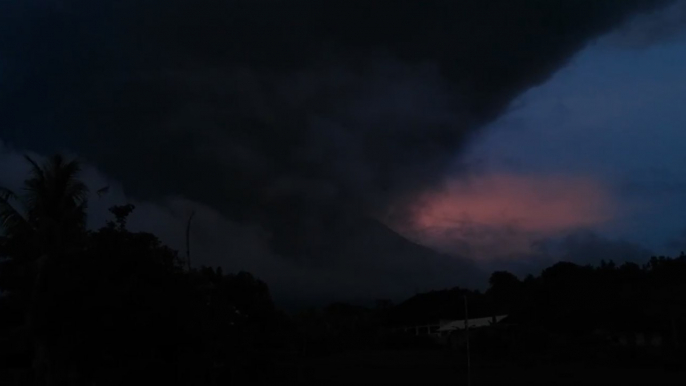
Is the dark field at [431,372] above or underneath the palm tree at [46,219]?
underneath

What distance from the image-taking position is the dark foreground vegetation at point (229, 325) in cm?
2066

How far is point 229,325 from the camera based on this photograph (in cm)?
3002

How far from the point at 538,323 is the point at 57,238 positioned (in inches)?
1805

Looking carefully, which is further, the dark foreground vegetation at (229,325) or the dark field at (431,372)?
the dark field at (431,372)

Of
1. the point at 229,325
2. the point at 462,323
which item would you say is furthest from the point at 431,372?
the point at 462,323

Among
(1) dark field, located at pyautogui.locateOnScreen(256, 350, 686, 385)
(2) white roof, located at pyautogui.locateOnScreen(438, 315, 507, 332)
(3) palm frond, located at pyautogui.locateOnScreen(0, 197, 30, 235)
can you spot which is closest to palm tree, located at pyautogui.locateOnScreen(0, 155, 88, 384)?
(3) palm frond, located at pyautogui.locateOnScreen(0, 197, 30, 235)

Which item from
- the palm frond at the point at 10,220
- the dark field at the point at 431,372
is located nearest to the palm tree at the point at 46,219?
the palm frond at the point at 10,220

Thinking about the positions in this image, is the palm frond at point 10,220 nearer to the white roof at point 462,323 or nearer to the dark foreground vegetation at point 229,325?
the dark foreground vegetation at point 229,325

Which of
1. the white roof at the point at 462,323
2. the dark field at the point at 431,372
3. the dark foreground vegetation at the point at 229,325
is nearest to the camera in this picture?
the dark foreground vegetation at the point at 229,325

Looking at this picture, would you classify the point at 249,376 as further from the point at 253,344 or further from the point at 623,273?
the point at 623,273

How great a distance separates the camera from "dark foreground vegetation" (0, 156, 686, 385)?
20.7 metres

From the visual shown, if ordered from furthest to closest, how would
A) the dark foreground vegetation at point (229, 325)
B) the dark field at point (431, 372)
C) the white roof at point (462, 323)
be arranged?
the white roof at point (462, 323), the dark field at point (431, 372), the dark foreground vegetation at point (229, 325)

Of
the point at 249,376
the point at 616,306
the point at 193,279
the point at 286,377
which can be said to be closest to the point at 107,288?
the point at 193,279

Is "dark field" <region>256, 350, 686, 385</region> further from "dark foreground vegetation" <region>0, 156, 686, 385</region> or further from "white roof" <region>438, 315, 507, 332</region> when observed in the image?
"white roof" <region>438, 315, 507, 332</region>
